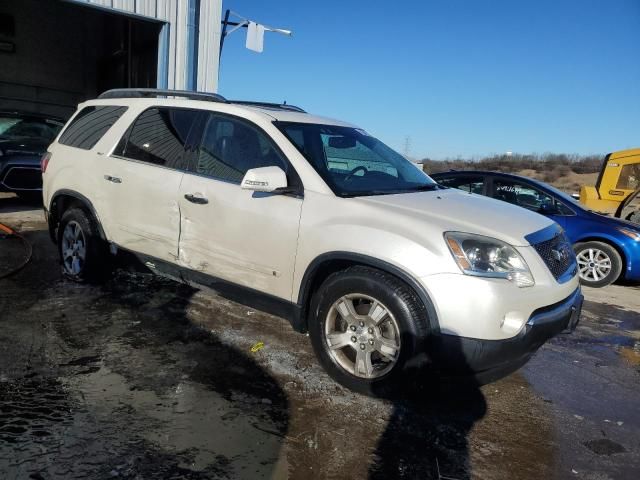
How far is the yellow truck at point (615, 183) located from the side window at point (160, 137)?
9.73m

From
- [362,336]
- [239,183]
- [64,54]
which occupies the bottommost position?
[362,336]

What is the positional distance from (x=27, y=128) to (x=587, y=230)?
31.6 ft

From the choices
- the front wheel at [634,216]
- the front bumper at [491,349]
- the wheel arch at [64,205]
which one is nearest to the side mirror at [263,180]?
the front bumper at [491,349]

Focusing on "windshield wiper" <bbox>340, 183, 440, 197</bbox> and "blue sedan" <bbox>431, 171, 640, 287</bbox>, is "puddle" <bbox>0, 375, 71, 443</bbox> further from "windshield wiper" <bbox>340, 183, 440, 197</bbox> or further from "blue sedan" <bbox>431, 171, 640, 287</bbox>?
"blue sedan" <bbox>431, 171, 640, 287</bbox>

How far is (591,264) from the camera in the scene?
23.1 ft

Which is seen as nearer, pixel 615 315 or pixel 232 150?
pixel 232 150

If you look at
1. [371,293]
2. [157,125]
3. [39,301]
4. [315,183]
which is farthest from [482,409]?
[39,301]

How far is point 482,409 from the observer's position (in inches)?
125

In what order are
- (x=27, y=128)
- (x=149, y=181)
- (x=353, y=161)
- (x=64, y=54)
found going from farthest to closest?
(x=64, y=54) → (x=27, y=128) → (x=149, y=181) → (x=353, y=161)

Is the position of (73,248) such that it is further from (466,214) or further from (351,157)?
(466,214)

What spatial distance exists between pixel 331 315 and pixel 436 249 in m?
0.81

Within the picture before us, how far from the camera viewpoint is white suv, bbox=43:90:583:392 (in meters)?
2.81

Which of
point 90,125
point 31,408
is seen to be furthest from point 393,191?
point 90,125

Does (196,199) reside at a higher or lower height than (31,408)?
higher
